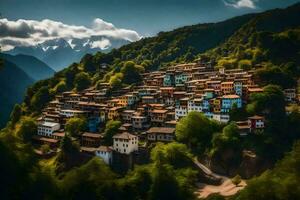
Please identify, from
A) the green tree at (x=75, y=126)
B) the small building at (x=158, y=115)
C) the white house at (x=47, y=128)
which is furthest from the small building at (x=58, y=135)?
the small building at (x=158, y=115)

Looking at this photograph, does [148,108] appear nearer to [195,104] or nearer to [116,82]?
[195,104]

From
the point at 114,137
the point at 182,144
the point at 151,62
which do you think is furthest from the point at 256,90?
the point at 151,62

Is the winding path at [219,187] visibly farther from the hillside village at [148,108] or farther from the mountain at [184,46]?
the mountain at [184,46]

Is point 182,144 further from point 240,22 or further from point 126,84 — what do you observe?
point 240,22

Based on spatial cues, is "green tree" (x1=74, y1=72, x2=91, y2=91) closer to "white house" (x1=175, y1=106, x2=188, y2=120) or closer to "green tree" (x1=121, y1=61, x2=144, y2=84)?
"green tree" (x1=121, y1=61, x2=144, y2=84)

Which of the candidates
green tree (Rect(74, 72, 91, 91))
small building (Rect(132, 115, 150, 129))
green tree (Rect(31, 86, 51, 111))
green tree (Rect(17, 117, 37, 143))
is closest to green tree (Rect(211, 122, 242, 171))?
small building (Rect(132, 115, 150, 129))

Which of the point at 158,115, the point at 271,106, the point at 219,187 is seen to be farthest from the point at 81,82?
the point at 219,187
